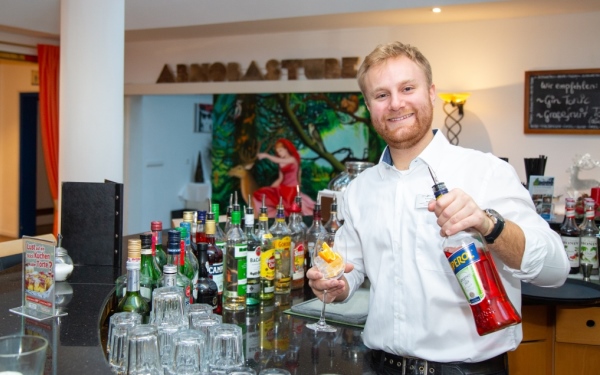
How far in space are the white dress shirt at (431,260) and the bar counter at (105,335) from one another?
0.50 ft

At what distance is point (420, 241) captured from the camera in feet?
6.36

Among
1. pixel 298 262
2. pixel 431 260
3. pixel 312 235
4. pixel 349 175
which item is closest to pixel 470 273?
pixel 431 260

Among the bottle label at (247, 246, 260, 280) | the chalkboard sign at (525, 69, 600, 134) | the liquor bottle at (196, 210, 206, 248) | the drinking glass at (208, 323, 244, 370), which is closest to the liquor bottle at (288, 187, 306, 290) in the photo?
the bottle label at (247, 246, 260, 280)

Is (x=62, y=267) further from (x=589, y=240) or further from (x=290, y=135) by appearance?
(x=290, y=135)

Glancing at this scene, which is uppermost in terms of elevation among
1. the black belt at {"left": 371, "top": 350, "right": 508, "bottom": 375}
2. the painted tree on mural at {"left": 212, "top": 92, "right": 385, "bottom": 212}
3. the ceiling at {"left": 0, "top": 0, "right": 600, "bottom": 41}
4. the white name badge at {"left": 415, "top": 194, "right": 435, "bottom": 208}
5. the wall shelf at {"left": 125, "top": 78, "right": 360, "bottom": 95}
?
the ceiling at {"left": 0, "top": 0, "right": 600, "bottom": 41}

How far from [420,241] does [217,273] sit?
2.85 ft

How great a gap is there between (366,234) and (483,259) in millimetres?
513

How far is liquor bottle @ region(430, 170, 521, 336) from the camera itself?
1.61m

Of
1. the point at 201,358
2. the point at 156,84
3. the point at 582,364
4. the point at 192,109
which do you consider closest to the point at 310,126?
the point at 156,84

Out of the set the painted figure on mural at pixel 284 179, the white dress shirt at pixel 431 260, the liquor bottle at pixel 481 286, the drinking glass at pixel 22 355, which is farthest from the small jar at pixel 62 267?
the painted figure on mural at pixel 284 179

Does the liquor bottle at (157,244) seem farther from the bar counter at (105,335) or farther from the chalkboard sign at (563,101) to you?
the chalkboard sign at (563,101)

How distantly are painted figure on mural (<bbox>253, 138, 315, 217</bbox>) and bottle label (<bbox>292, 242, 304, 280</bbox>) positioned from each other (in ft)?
15.7

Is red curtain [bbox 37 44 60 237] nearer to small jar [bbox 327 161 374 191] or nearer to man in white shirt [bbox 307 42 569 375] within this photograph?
small jar [bbox 327 161 374 191]

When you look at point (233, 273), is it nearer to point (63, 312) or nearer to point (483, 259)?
point (63, 312)
